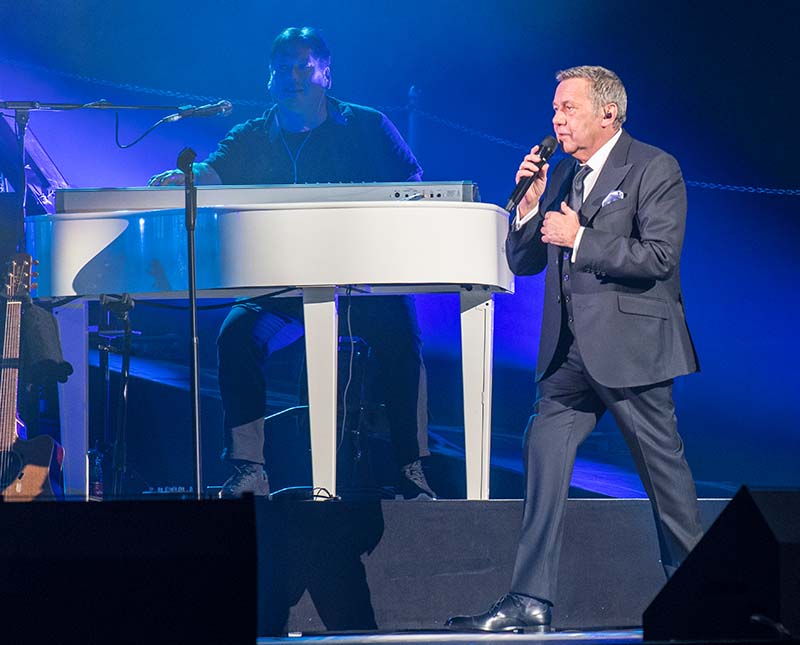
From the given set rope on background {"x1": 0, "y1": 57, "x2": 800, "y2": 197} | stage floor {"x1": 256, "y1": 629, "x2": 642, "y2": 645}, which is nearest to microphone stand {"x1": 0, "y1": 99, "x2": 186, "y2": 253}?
rope on background {"x1": 0, "y1": 57, "x2": 800, "y2": 197}

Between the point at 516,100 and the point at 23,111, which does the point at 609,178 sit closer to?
the point at 23,111

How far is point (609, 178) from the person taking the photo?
3307mm

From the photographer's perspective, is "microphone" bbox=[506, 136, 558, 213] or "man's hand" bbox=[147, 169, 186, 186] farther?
"man's hand" bbox=[147, 169, 186, 186]

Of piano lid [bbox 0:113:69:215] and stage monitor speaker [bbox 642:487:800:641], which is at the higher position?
piano lid [bbox 0:113:69:215]

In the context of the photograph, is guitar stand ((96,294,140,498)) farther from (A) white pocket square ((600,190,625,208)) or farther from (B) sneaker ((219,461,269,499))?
(A) white pocket square ((600,190,625,208))

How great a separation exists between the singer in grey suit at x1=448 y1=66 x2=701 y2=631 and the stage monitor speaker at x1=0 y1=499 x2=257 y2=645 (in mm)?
1654

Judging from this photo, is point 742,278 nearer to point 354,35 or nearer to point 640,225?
point 354,35

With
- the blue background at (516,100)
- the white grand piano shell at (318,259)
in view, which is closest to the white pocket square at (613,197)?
the white grand piano shell at (318,259)

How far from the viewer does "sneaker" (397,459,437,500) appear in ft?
14.5

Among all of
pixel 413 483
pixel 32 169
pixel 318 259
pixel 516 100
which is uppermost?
pixel 516 100

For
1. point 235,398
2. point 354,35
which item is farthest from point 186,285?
point 354,35

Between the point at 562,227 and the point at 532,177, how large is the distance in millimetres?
270

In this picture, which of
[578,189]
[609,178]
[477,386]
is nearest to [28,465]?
[477,386]

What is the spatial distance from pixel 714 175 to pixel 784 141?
1.58 feet
